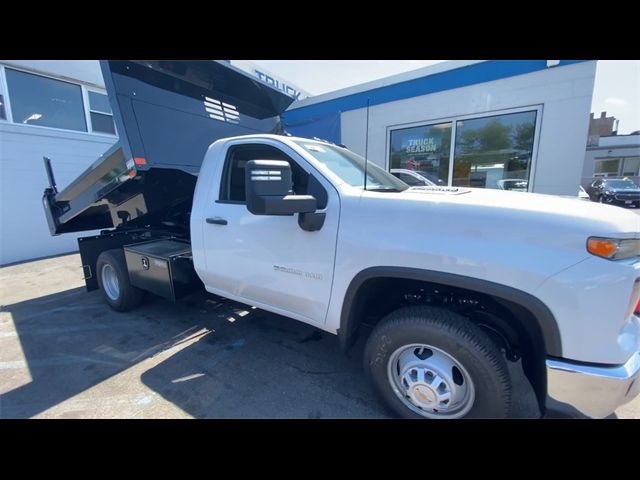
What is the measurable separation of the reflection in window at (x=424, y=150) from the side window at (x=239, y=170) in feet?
20.0

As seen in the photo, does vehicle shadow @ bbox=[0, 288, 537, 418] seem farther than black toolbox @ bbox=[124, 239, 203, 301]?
No

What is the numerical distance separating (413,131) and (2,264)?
442 inches

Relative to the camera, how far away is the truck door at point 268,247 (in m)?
2.28

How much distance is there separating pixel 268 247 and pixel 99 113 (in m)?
9.85

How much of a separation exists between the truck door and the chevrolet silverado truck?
15 mm

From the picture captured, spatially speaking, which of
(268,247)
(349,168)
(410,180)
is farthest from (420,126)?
(268,247)

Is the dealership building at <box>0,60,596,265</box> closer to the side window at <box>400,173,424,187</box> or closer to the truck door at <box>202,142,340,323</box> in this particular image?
the side window at <box>400,173,424,187</box>

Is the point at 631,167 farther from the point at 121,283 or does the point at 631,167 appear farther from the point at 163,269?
the point at 121,283

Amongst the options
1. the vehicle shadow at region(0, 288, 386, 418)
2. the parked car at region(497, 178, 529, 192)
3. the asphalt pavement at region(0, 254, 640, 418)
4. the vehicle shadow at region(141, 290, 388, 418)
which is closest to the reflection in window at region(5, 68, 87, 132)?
the asphalt pavement at region(0, 254, 640, 418)

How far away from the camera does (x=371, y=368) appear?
2232 mm

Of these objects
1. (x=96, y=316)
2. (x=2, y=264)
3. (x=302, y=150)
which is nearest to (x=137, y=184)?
(x=96, y=316)

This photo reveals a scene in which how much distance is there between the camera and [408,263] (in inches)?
75.5

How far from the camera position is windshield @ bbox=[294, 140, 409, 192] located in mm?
2525

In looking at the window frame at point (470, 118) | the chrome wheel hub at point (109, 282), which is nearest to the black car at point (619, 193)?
the window frame at point (470, 118)
